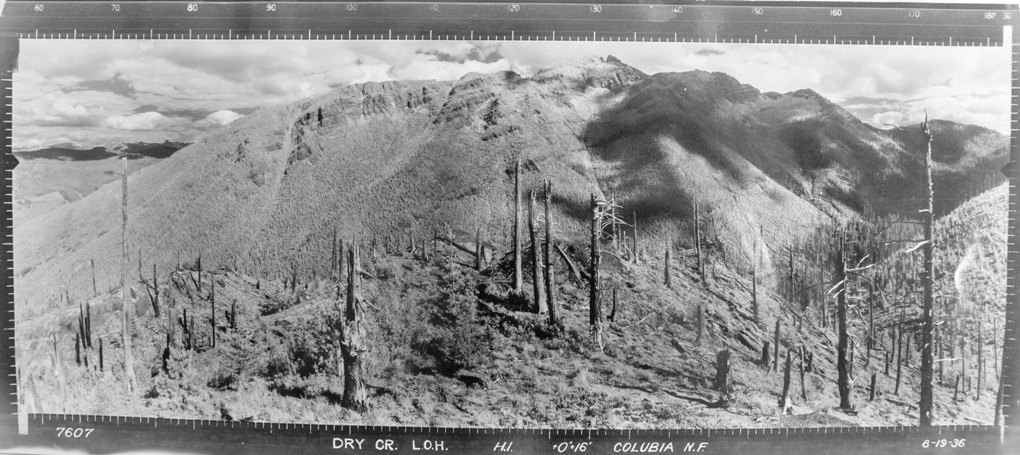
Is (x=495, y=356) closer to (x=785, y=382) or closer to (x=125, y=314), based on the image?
(x=785, y=382)

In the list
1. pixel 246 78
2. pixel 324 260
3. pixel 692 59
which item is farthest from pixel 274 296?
pixel 692 59

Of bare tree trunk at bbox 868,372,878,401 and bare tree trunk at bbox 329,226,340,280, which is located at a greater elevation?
bare tree trunk at bbox 329,226,340,280

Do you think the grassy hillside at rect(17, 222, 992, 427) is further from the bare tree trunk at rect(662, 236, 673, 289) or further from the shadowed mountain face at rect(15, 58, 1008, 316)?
the shadowed mountain face at rect(15, 58, 1008, 316)

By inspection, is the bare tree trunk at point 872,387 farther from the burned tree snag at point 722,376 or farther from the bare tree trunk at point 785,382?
the burned tree snag at point 722,376

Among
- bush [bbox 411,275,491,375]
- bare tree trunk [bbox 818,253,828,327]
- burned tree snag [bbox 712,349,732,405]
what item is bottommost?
burned tree snag [bbox 712,349,732,405]

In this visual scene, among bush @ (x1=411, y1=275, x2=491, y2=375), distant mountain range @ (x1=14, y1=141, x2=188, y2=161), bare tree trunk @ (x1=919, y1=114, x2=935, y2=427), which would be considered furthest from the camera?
distant mountain range @ (x1=14, y1=141, x2=188, y2=161)

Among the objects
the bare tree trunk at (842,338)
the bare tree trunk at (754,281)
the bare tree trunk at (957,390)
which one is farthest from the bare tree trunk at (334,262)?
the bare tree trunk at (957,390)

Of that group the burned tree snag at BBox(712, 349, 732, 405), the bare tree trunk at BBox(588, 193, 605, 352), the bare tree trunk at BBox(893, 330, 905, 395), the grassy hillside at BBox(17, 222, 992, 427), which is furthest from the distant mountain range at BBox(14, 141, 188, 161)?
the bare tree trunk at BBox(893, 330, 905, 395)

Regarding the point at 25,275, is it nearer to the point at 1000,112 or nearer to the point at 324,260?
the point at 324,260
